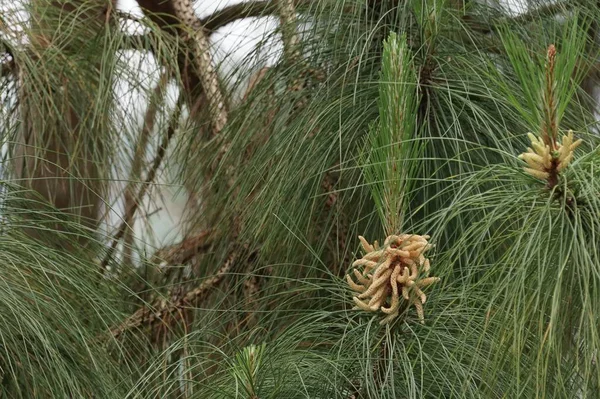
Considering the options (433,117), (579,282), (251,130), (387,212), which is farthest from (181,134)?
(579,282)

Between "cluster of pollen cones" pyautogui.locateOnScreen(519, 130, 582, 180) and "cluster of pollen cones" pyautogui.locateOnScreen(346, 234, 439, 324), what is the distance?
0.10m

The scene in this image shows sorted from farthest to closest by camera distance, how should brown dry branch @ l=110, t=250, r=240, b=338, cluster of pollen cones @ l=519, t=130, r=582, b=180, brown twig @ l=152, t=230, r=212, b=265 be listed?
brown twig @ l=152, t=230, r=212, b=265 → brown dry branch @ l=110, t=250, r=240, b=338 → cluster of pollen cones @ l=519, t=130, r=582, b=180

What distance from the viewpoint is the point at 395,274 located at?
2.60 feet

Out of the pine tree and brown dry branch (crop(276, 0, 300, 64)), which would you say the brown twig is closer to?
the pine tree

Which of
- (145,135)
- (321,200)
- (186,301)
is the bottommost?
(186,301)

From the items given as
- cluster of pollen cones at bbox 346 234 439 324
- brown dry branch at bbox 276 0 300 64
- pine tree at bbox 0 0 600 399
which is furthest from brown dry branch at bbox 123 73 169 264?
cluster of pollen cones at bbox 346 234 439 324

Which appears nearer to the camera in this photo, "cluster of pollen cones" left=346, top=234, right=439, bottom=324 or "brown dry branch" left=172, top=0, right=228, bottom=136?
"cluster of pollen cones" left=346, top=234, right=439, bottom=324

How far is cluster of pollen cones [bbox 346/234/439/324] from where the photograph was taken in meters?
0.79

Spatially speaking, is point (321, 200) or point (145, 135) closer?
point (321, 200)

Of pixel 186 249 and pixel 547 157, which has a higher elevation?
pixel 547 157

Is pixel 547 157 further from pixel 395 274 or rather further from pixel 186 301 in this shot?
pixel 186 301

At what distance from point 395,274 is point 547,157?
0.46 ft

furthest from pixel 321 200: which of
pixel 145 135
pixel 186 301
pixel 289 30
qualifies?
pixel 145 135

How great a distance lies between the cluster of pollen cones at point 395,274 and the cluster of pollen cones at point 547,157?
0.32ft
